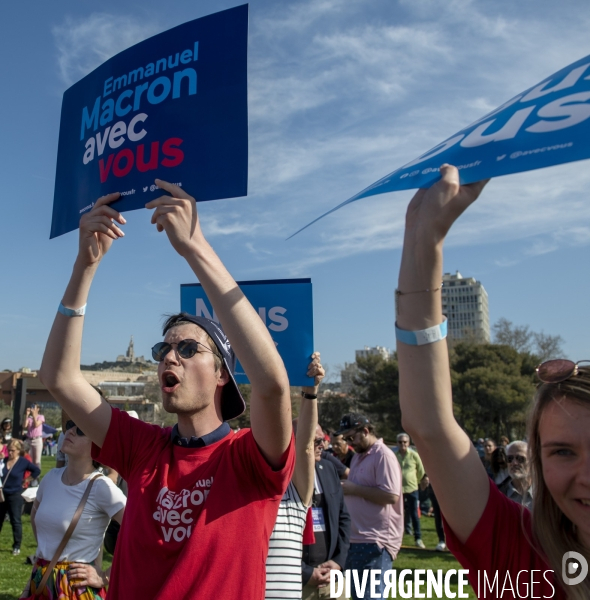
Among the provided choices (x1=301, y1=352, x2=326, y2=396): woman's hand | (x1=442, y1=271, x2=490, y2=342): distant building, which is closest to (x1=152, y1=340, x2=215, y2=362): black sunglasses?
(x1=301, y1=352, x2=326, y2=396): woman's hand

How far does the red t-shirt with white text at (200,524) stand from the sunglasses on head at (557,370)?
997 millimetres

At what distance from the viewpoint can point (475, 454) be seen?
160 cm

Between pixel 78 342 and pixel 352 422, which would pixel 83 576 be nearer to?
pixel 78 342

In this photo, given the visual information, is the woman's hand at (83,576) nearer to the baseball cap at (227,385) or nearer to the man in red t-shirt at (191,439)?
the man in red t-shirt at (191,439)

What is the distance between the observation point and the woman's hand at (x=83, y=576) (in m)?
3.72

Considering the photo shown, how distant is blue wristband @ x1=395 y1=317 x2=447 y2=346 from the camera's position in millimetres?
1481

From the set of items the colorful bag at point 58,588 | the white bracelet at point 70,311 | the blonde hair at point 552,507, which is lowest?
the colorful bag at point 58,588

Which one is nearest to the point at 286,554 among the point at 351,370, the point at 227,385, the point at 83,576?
the point at 227,385

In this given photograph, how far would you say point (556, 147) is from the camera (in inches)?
51.9

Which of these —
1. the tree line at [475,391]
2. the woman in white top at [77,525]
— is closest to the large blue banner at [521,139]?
the woman in white top at [77,525]

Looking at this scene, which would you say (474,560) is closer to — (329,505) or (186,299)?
(186,299)

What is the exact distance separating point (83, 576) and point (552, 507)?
3.07 meters

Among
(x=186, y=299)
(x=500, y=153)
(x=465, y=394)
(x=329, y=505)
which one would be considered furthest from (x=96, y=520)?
(x=465, y=394)

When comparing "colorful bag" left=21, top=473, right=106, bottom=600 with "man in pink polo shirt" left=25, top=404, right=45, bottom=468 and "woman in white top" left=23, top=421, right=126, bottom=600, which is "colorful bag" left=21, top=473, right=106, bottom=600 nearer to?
"woman in white top" left=23, top=421, right=126, bottom=600
